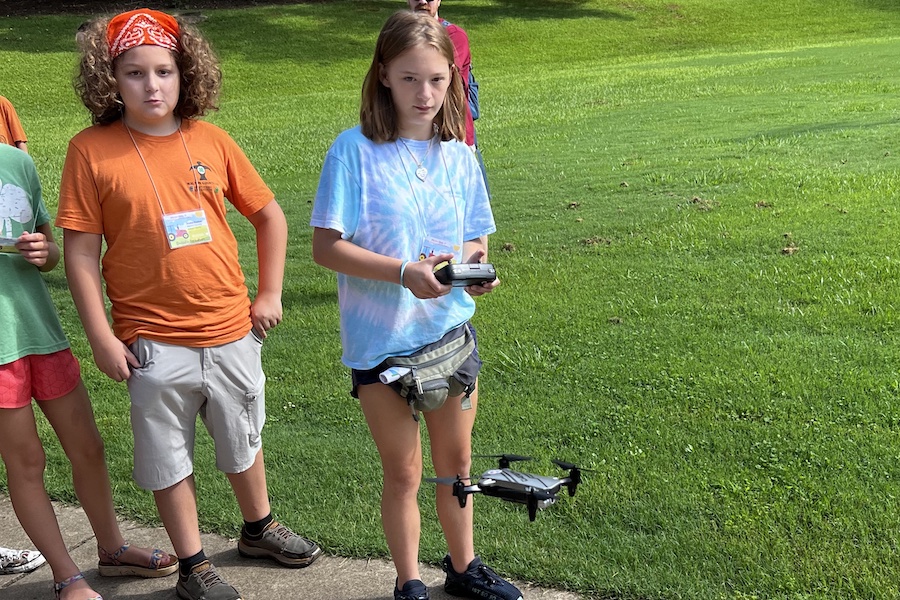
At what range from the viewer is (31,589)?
11.7 feet

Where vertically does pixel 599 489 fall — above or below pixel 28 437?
below

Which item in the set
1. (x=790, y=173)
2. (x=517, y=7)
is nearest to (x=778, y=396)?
(x=790, y=173)

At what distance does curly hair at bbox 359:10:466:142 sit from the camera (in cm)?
284

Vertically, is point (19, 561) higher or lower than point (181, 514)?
lower

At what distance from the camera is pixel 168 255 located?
123 inches

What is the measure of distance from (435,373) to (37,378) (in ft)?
4.46

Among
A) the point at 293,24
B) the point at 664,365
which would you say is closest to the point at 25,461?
the point at 664,365

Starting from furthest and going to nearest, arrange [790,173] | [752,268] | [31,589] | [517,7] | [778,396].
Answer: [517,7]
[790,173]
[752,268]
[778,396]
[31,589]

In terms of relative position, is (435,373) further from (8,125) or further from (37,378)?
(8,125)

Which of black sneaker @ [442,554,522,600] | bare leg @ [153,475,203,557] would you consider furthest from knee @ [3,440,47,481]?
black sneaker @ [442,554,522,600]

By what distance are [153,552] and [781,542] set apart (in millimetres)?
2243

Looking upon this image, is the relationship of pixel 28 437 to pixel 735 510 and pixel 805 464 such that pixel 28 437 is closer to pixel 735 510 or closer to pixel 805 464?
pixel 735 510

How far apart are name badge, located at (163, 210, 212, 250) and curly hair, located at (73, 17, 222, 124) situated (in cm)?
37

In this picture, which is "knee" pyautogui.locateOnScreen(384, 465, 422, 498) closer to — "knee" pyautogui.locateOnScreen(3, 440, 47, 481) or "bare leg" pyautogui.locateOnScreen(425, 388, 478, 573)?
"bare leg" pyautogui.locateOnScreen(425, 388, 478, 573)
